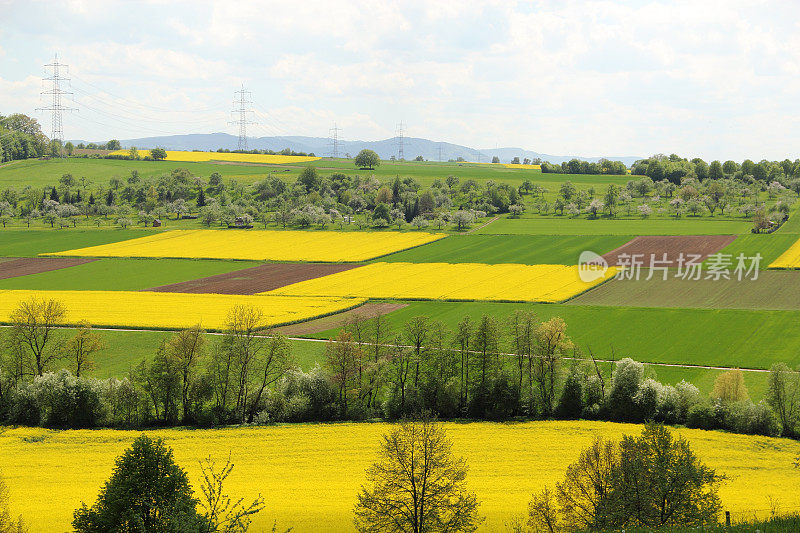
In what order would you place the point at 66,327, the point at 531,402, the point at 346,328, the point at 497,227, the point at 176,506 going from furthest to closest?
the point at 497,227
the point at 66,327
the point at 346,328
the point at 531,402
the point at 176,506

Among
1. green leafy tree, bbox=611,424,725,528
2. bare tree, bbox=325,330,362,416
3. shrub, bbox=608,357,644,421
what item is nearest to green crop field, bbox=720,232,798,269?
shrub, bbox=608,357,644,421

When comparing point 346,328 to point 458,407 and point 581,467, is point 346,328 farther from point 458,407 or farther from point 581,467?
point 581,467

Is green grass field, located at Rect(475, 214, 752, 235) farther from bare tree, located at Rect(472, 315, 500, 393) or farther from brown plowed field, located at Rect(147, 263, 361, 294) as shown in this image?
bare tree, located at Rect(472, 315, 500, 393)

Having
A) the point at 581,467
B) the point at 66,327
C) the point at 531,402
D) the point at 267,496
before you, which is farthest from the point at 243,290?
the point at 581,467

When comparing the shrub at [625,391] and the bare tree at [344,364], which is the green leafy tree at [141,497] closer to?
the bare tree at [344,364]

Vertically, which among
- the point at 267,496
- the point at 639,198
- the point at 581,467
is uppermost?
the point at 639,198

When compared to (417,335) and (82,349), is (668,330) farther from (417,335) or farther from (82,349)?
(82,349)
